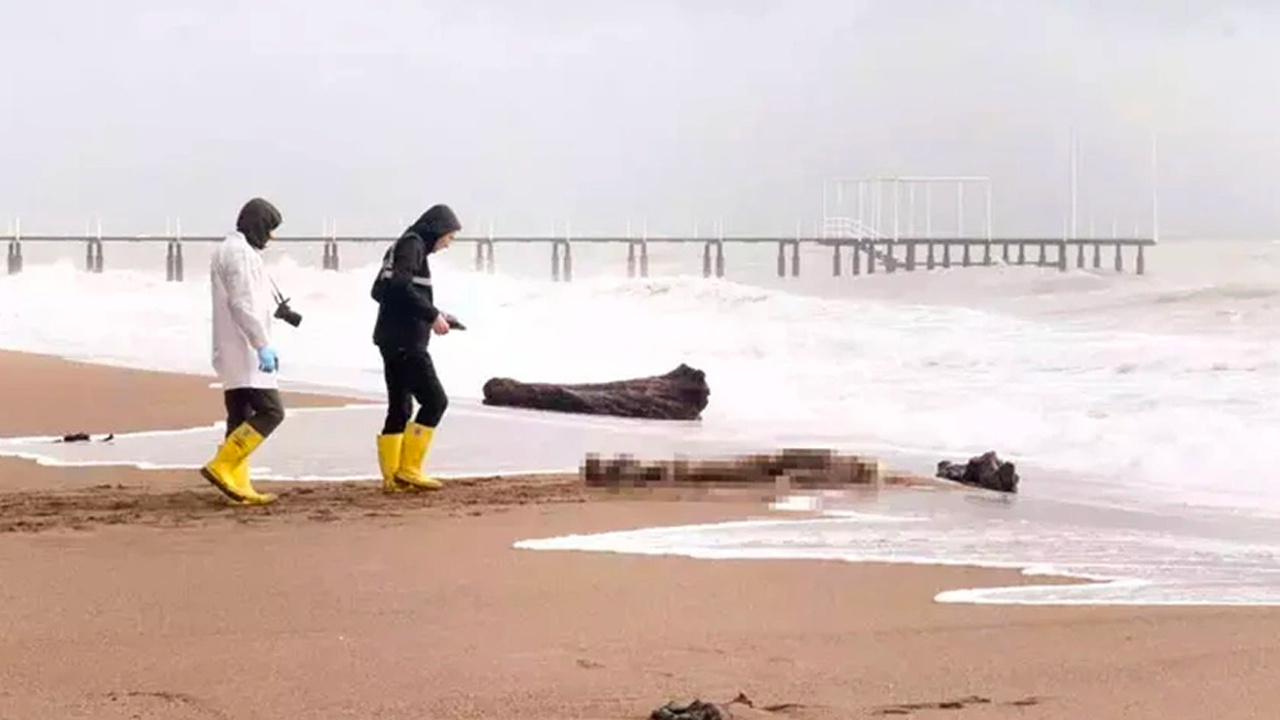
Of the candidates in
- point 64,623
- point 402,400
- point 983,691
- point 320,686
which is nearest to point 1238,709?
point 983,691

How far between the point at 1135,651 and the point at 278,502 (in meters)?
3.94

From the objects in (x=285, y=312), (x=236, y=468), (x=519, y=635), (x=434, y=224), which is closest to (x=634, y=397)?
(x=434, y=224)

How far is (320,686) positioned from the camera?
3303 mm

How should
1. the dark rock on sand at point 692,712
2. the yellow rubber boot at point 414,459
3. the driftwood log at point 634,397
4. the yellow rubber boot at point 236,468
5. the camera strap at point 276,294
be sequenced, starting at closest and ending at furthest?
the dark rock on sand at point 692,712
the yellow rubber boot at point 236,468
the camera strap at point 276,294
the yellow rubber boot at point 414,459
the driftwood log at point 634,397

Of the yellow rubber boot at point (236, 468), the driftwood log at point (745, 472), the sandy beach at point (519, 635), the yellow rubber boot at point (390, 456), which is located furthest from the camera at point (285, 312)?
the driftwood log at point (745, 472)

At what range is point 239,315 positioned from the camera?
22.2 ft

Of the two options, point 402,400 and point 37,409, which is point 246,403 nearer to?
point 402,400

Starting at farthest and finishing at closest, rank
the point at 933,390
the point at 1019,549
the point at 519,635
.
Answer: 1. the point at 933,390
2. the point at 1019,549
3. the point at 519,635

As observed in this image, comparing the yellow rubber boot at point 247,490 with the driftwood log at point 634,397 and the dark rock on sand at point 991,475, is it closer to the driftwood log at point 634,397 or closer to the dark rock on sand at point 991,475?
the dark rock on sand at point 991,475

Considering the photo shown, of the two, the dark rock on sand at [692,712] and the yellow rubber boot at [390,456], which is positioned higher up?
the yellow rubber boot at [390,456]

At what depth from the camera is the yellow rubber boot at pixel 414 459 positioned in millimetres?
7289

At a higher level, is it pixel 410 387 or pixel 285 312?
pixel 285 312

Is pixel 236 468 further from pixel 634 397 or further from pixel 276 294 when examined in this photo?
pixel 634 397

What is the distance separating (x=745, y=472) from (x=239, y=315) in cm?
234
